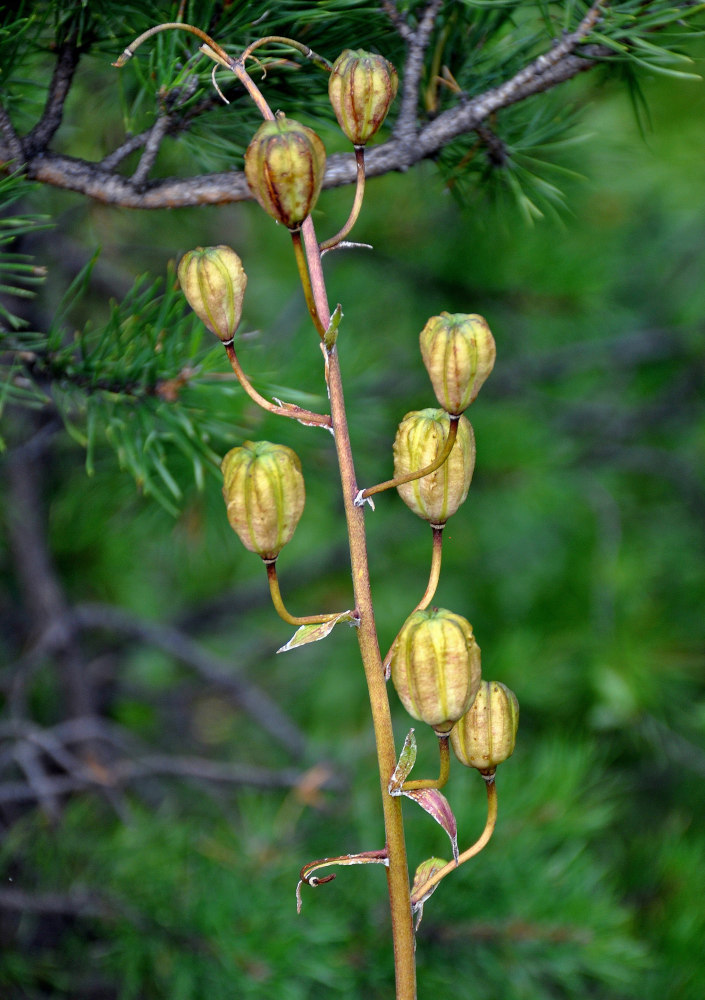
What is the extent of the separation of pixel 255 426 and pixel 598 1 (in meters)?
0.37

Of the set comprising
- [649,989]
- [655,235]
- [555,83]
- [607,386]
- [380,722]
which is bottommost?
[649,989]

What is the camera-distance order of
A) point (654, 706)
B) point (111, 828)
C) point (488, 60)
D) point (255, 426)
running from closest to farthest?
point (488, 60) → point (255, 426) → point (111, 828) → point (654, 706)

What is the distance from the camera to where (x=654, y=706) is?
0.86 meters

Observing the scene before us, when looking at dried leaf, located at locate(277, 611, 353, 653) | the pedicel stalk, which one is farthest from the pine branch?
dried leaf, located at locate(277, 611, 353, 653)

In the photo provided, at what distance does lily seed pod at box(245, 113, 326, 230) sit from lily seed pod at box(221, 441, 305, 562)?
0.08 m

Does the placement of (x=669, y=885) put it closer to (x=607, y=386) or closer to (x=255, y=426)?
(x=255, y=426)

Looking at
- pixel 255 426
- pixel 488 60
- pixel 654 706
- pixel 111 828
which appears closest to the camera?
pixel 488 60

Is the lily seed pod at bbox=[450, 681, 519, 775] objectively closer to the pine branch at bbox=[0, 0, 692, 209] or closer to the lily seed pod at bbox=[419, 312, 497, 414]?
the lily seed pod at bbox=[419, 312, 497, 414]

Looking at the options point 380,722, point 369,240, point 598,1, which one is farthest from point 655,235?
point 380,722

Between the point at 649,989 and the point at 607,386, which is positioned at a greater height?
the point at 607,386

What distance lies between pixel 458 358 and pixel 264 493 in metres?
0.09

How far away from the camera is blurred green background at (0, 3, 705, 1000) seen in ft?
2.01

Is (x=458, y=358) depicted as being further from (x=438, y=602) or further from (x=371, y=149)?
(x=438, y=602)

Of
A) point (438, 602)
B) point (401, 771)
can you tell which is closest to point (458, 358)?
point (401, 771)
